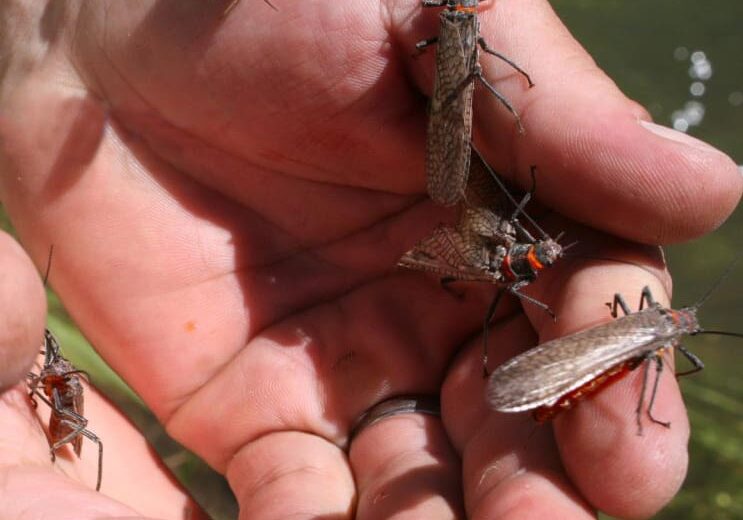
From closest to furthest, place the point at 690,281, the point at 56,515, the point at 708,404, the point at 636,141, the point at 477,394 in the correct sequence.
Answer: the point at 56,515 < the point at 636,141 < the point at 477,394 < the point at 708,404 < the point at 690,281

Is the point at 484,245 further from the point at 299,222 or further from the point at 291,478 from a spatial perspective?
the point at 291,478

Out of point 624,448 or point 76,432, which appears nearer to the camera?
point 624,448

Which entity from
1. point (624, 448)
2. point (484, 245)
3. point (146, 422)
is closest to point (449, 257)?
point (484, 245)

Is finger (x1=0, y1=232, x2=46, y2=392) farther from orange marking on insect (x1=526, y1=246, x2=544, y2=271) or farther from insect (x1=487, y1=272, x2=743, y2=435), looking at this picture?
orange marking on insect (x1=526, y1=246, x2=544, y2=271)

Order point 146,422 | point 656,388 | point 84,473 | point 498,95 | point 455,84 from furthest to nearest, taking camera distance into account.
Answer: point 146,422
point 84,473
point 455,84
point 498,95
point 656,388

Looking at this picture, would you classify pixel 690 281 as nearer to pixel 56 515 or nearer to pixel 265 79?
pixel 265 79

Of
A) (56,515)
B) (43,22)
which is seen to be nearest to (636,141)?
(56,515)

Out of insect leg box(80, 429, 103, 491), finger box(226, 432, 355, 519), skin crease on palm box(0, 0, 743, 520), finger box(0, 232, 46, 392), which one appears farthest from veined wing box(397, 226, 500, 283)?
finger box(0, 232, 46, 392)
